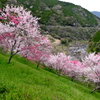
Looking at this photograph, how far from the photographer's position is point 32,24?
15828mm

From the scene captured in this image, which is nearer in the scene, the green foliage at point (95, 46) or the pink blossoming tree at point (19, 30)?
the pink blossoming tree at point (19, 30)

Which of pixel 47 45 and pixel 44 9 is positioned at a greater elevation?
pixel 44 9

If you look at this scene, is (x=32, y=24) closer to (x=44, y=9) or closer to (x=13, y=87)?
(x=13, y=87)

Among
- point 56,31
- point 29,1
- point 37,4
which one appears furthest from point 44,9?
point 56,31

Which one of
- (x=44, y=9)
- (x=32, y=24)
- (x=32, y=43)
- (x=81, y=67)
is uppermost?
(x=44, y=9)

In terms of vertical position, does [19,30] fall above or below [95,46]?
above

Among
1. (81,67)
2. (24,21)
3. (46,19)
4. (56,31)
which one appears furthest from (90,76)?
(46,19)

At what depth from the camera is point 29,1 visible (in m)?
188

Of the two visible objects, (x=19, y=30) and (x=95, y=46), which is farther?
(x=95, y=46)

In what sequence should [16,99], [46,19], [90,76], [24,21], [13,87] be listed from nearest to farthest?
[16,99]
[13,87]
[24,21]
[90,76]
[46,19]

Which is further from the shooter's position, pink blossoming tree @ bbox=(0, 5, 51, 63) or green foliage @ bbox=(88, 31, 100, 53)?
green foliage @ bbox=(88, 31, 100, 53)

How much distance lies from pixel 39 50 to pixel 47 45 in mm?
1906

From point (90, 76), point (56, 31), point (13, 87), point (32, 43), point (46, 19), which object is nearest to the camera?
point (13, 87)

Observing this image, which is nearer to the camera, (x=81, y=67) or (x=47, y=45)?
(x=47, y=45)
